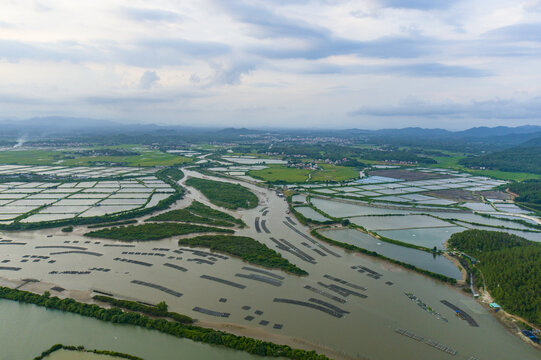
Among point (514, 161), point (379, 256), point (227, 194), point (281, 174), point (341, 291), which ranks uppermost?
point (514, 161)

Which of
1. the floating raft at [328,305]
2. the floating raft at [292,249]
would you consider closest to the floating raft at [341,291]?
the floating raft at [328,305]

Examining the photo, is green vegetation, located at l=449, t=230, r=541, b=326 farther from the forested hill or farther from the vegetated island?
the forested hill

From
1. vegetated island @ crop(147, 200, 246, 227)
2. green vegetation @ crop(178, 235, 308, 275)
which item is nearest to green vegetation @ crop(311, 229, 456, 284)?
green vegetation @ crop(178, 235, 308, 275)

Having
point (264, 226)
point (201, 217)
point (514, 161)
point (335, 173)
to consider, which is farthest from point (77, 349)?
point (514, 161)

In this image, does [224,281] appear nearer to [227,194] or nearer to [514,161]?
[227,194]

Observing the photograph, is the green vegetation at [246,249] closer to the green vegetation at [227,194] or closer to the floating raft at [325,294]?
the floating raft at [325,294]

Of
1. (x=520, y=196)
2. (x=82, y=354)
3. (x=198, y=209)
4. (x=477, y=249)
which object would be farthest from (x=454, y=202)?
(x=82, y=354)

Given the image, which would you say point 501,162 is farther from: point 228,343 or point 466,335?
point 228,343
